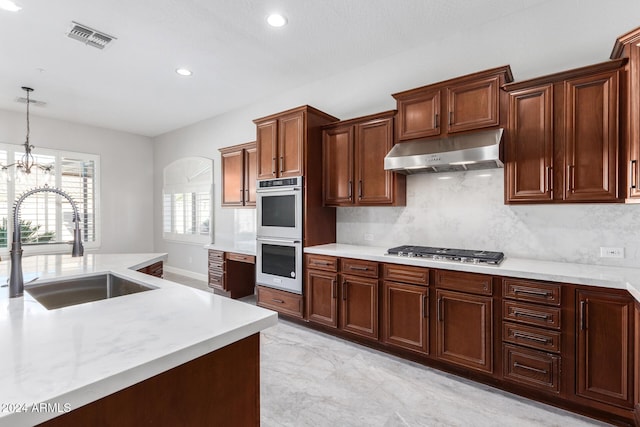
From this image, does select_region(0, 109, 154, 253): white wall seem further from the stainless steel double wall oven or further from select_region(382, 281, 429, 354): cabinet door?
select_region(382, 281, 429, 354): cabinet door

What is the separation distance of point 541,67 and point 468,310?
218cm

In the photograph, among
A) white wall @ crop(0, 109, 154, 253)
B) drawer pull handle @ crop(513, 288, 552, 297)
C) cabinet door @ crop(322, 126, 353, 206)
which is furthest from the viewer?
white wall @ crop(0, 109, 154, 253)

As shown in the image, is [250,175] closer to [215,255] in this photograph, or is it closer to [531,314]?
[215,255]

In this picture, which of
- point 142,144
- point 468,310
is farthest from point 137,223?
point 468,310

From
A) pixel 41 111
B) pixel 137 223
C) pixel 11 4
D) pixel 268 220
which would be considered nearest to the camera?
pixel 11 4

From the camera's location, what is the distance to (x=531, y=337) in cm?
218

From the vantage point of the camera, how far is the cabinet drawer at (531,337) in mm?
2113

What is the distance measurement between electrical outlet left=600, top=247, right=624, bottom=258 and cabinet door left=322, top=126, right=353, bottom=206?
2.19 meters

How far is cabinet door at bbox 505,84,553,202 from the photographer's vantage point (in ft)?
7.75

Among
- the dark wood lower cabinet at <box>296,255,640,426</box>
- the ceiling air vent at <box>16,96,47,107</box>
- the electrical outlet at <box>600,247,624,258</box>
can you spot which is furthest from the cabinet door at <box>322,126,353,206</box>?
the ceiling air vent at <box>16,96,47,107</box>

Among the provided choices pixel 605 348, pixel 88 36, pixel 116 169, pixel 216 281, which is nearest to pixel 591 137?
pixel 605 348

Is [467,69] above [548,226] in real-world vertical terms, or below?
above

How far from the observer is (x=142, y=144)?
6.96 metres

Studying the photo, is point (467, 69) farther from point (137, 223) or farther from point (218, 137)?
point (137, 223)
